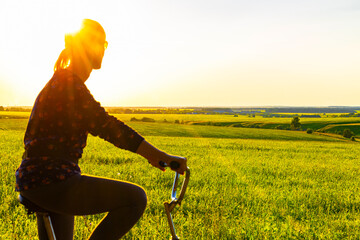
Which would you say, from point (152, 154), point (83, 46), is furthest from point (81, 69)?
point (152, 154)

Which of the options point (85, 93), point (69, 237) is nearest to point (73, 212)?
point (69, 237)

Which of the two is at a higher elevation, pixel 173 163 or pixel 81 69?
pixel 81 69

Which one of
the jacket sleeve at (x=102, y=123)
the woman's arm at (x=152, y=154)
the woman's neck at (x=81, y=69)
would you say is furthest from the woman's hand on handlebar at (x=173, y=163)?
the woman's neck at (x=81, y=69)

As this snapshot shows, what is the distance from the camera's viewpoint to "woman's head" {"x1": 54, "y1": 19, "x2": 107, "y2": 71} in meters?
2.09

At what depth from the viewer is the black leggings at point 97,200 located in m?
1.91

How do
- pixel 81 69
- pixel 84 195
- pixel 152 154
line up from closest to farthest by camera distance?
pixel 84 195 < pixel 152 154 < pixel 81 69

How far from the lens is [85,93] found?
195cm

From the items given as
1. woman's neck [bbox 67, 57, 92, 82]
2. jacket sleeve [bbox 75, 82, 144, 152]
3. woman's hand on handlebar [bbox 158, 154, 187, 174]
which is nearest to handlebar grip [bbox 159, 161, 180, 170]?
woman's hand on handlebar [bbox 158, 154, 187, 174]

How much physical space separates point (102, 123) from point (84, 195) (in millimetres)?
543

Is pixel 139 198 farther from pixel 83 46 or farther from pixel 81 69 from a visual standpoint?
pixel 83 46

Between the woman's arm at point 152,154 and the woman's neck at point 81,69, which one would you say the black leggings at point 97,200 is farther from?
the woman's neck at point 81,69

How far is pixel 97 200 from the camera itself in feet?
6.56

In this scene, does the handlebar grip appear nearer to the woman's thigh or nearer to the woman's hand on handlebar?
the woman's hand on handlebar

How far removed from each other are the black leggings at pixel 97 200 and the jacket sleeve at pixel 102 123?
336mm
